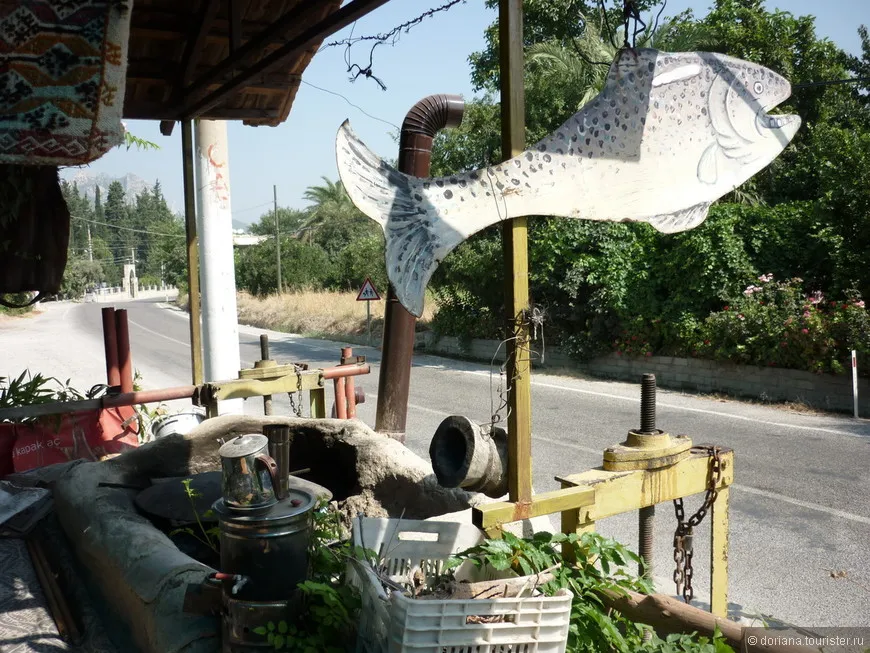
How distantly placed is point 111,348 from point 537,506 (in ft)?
11.9

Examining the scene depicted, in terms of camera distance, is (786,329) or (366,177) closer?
(366,177)

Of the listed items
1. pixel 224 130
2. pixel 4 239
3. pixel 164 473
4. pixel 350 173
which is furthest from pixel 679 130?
pixel 224 130

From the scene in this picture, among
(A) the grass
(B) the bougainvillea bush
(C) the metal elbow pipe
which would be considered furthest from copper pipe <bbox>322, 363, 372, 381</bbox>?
(A) the grass

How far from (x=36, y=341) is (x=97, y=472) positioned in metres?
20.2

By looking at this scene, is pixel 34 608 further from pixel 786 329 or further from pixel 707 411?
pixel 786 329

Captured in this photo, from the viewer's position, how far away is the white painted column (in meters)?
6.86

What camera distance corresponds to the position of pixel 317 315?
25469 millimetres

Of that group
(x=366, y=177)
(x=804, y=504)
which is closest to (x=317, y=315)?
(x=804, y=504)

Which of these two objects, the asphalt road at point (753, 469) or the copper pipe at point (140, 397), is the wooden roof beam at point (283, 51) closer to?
the copper pipe at point (140, 397)

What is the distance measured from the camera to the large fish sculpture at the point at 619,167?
2.35 m

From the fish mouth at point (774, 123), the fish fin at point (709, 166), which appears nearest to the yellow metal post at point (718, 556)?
the fish fin at point (709, 166)

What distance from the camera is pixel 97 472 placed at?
400cm

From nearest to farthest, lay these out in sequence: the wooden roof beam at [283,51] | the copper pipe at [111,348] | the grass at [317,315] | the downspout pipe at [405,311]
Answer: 1. the wooden roof beam at [283,51]
2. the downspout pipe at [405,311]
3. the copper pipe at [111,348]
4. the grass at [317,315]

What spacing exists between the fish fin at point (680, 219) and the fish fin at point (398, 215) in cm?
75
